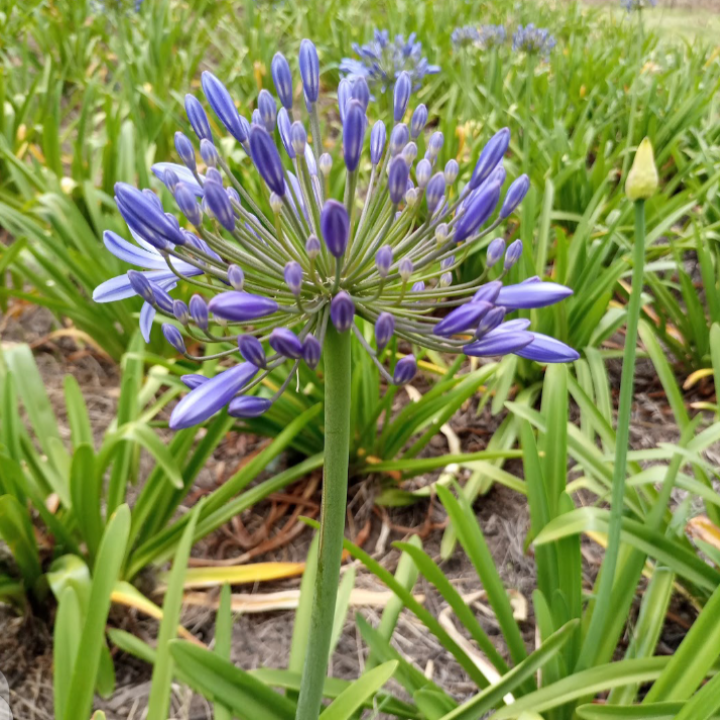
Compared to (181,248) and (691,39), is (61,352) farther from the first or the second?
(691,39)

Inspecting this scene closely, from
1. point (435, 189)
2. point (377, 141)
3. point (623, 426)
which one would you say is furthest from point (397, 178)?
point (623, 426)

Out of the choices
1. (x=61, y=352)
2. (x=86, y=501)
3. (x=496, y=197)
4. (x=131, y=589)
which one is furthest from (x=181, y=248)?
(x=61, y=352)

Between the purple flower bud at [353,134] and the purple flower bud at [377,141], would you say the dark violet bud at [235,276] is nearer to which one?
the purple flower bud at [353,134]

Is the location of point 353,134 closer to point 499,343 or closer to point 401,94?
point 401,94

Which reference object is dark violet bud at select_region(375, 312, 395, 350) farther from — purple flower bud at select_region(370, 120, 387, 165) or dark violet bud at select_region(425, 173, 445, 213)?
purple flower bud at select_region(370, 120, 387, 165)

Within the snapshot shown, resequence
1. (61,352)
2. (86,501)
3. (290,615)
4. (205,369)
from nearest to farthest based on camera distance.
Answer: (86,501), (290,615), (205,369), (61,352)

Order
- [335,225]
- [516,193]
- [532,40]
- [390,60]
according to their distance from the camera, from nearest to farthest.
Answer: [335,225] → [516,193] → [390,60] → [532,40]
